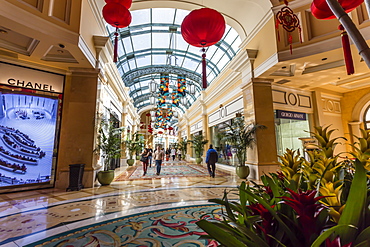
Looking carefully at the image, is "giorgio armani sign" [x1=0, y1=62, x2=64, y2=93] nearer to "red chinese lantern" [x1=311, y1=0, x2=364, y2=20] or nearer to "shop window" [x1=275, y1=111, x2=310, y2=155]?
"red chinese lantern" [x1=311, y1=0, x2=364, y2=20]

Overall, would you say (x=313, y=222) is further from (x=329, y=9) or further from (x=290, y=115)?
(x=290, y=115)

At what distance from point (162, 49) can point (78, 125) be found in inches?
289

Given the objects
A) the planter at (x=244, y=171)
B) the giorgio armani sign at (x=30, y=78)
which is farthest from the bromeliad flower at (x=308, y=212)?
the giorgio armani sign at (x=30, y=78)

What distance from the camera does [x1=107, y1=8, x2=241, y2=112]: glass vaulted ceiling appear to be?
316 inches

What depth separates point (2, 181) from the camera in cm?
422

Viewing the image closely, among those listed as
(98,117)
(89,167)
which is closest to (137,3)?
(98,117)

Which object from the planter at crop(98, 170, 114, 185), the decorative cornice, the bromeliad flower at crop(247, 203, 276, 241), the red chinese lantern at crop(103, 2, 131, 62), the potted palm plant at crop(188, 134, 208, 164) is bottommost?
the planter at crop(98, 170, 114, 185)

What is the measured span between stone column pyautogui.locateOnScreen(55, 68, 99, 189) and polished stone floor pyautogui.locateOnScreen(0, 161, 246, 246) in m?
0.51

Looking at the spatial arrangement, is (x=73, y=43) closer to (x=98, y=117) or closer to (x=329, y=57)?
(x=98, y=117)

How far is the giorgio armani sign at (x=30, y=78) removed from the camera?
4414 mm

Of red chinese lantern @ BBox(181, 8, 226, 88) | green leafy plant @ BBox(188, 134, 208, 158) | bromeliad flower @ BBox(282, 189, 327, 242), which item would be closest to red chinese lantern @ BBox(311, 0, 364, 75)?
red chinese lantern @ BBox(181, 8, 226, 88)

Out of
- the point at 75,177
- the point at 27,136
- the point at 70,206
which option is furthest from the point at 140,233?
the point at 27,136

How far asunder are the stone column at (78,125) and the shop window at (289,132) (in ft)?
20.0

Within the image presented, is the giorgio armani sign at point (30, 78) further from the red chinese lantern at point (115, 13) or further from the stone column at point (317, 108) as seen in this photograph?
the stone column at point (317, 108)
